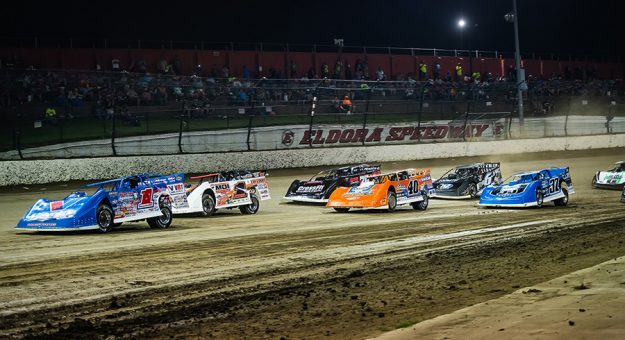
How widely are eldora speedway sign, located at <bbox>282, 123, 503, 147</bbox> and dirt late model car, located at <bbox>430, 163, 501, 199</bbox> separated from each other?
784 cm

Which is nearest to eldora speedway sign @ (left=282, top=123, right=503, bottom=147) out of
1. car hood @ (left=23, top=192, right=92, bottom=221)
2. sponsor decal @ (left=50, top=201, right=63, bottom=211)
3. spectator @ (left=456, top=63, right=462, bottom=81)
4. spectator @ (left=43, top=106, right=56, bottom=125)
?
spectator @ (left=43, top=106, right=56, bottom=125)

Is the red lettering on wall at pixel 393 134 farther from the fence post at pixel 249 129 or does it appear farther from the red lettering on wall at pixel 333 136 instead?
the fence post at pixel 249 129

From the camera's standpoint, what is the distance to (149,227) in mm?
16969

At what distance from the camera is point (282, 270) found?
415 inches

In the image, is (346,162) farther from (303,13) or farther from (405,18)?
(405,18)

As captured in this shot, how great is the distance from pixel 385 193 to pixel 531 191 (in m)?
3.77

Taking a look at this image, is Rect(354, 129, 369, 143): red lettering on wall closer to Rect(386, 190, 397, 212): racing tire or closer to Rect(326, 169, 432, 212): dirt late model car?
Rect(326, 169, 432, 212): dirt late model car

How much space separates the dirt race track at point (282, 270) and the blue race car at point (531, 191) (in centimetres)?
150

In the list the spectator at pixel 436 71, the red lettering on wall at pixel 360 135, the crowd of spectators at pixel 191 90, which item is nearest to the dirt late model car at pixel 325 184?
the crowd of spectators at pixel 191 90

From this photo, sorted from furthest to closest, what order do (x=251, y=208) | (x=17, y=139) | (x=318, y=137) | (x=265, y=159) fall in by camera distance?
(x=318, y=137) → (x=265, y=159) → (x=17, y=139) → (x=251, y=208)

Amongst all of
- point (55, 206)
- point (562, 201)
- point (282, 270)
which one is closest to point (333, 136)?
point (562, 201)

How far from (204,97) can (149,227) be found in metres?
11.5

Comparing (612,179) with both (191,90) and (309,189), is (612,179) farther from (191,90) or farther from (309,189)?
(191,90)

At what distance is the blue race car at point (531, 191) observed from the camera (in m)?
20.2
